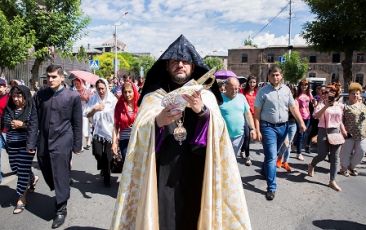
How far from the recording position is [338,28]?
Result: 21.7 metres

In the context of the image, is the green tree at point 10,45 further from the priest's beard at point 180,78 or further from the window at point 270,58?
the window at point 270,58

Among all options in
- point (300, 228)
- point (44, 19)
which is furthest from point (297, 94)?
point (44, 19)

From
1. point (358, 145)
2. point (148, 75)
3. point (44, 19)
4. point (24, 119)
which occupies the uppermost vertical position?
point (44, 19)

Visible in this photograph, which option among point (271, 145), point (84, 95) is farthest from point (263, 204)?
point (84, 95)

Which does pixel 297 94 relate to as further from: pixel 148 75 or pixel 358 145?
pixel 148 75

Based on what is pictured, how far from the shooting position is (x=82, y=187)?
6.20 m

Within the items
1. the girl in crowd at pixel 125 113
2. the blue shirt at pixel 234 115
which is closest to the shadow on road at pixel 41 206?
the girl in crowd at pixel 125 113

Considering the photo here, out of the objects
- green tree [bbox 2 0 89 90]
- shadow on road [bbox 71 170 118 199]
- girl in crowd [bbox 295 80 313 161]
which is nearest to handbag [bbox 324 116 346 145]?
girl in crowd [bbox 295 80 313 161]

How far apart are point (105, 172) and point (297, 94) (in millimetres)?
5784

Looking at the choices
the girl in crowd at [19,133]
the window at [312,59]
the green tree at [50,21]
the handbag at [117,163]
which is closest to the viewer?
the girl in crowd at [19,133]

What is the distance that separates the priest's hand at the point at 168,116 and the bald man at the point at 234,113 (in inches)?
138

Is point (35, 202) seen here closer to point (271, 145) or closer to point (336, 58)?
point (271, 145)

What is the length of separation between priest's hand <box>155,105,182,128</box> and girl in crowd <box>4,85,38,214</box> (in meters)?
3.24

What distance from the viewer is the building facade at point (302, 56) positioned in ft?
176
